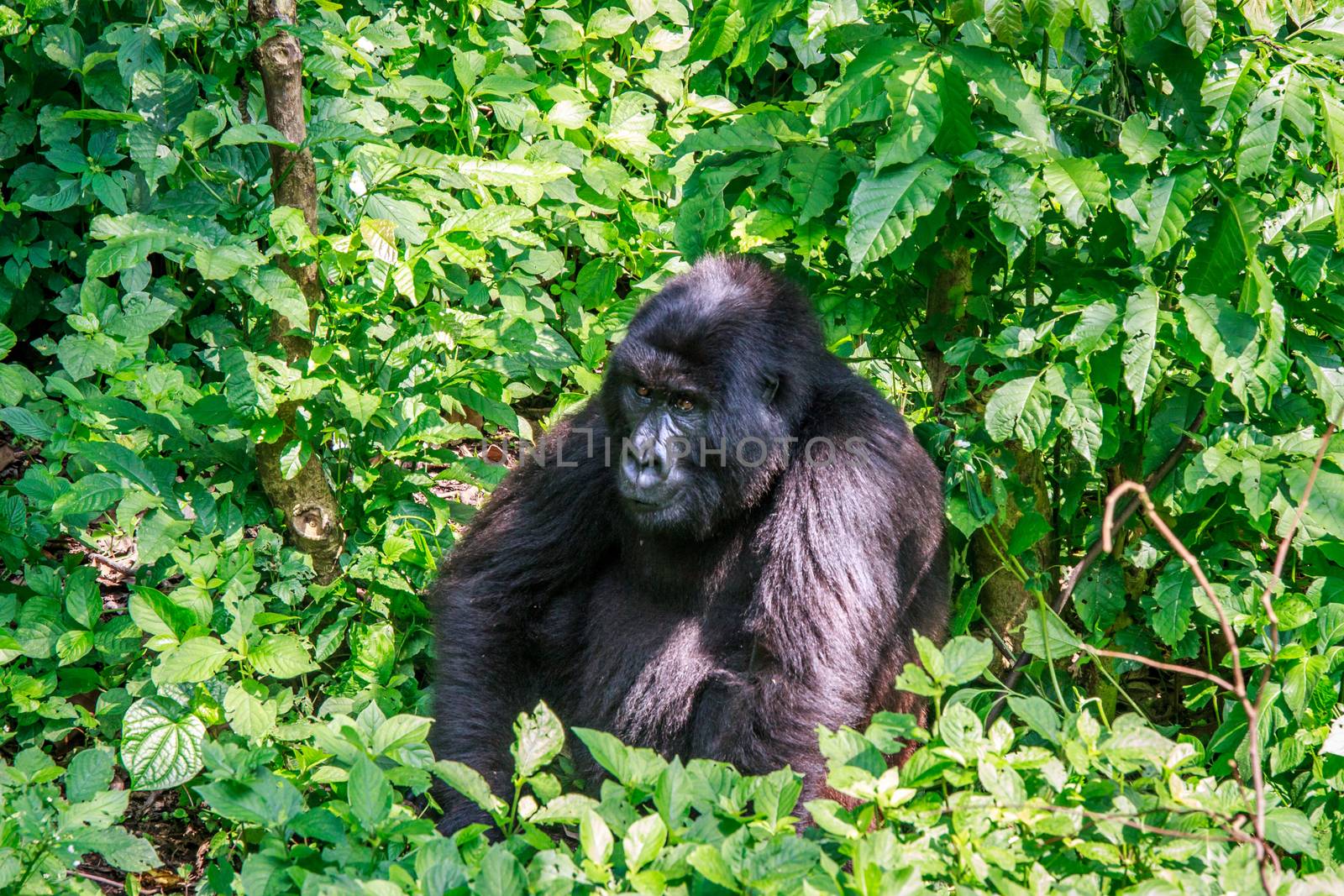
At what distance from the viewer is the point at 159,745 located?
12.4 feet

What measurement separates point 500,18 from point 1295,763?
14.3 ft

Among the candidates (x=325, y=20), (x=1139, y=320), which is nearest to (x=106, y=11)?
(x=325, y=20)

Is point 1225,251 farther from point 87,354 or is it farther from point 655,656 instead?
point 87,354

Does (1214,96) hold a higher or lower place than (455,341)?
higher

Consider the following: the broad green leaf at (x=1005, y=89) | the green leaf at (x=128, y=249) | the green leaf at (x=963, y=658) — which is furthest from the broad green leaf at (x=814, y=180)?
the green leaf at (x=128, y=249)

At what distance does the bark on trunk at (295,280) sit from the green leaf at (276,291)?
0.51 feet

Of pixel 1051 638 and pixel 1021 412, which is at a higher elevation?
pixel 1021 412

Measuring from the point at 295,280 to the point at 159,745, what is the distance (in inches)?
61.5

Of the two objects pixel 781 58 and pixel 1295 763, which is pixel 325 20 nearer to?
pixel 781 58

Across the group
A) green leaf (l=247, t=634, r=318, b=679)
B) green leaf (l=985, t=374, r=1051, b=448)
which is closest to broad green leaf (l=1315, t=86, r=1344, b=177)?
green leaf (l=985, t=374, r=1051, b=448)

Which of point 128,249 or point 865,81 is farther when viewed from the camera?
point 128,249

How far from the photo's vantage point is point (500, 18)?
5773 millimetres

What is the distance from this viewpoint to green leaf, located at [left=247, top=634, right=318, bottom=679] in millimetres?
3906

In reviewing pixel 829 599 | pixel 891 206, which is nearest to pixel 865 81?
pixel 891 206
